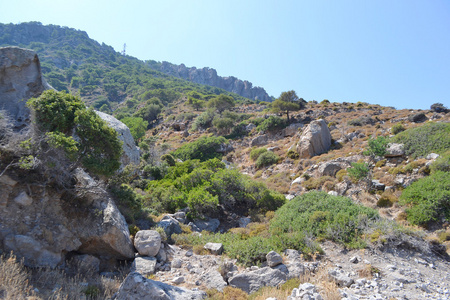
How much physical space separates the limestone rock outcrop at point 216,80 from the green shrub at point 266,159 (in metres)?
103

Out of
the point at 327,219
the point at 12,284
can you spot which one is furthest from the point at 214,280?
the point at 327,219

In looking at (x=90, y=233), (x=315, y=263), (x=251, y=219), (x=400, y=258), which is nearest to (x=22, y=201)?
(x=90, y=233)

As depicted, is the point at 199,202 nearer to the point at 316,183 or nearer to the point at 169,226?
the point at 169,226

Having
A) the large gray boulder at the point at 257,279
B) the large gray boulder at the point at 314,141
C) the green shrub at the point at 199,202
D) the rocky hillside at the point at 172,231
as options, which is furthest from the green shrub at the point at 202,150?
the large gray boulder at the point at 257,279

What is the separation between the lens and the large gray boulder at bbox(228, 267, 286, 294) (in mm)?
5988

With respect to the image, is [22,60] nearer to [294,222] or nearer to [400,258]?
[294,222]

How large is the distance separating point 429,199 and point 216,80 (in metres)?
133

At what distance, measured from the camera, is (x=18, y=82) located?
8633 millimetres

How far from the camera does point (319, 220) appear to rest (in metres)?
8.90

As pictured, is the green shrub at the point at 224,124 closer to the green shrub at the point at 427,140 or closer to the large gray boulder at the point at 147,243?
the green shrub at the point at 427,140

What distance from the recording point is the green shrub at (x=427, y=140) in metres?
14.6

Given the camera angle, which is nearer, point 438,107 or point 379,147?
point 379,147

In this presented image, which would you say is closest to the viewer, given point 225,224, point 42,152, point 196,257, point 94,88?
point 42,152

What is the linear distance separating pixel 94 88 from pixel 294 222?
87.5 metres
